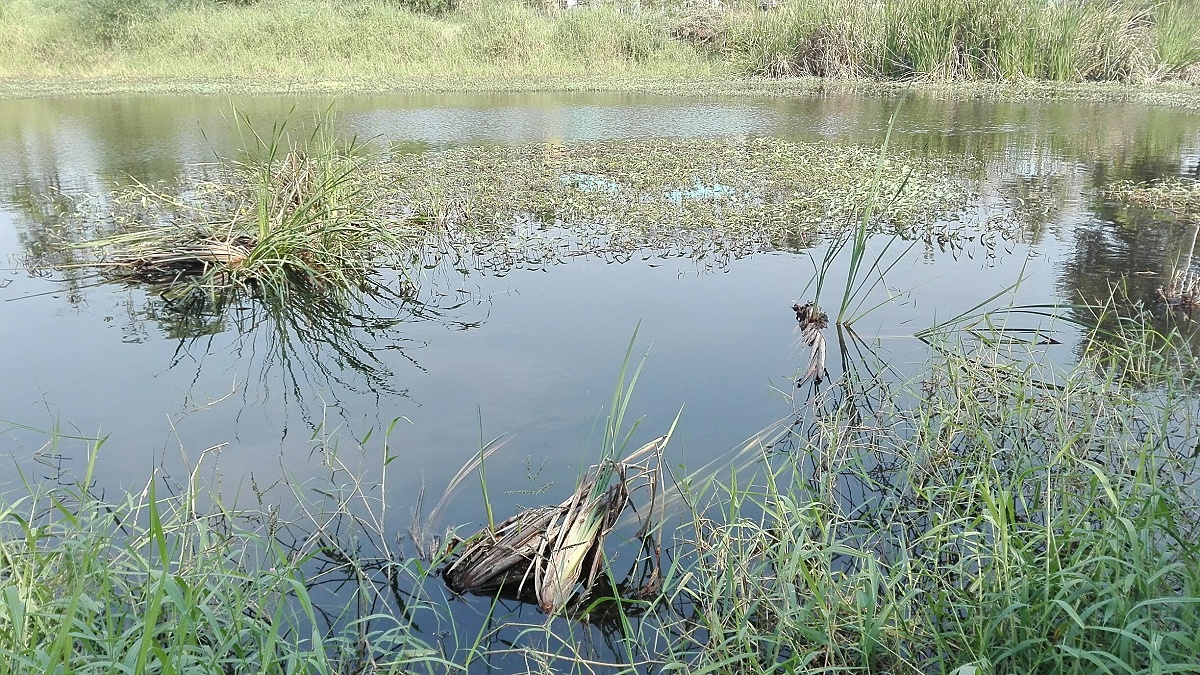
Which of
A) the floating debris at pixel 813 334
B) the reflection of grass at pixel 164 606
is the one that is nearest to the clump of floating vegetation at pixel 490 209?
the floating debris at pixel 813 334

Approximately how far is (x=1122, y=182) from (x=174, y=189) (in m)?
6.11

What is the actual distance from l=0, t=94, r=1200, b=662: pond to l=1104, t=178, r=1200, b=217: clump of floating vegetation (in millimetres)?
148

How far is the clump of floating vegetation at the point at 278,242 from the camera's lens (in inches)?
157

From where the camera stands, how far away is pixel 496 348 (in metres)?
3.39

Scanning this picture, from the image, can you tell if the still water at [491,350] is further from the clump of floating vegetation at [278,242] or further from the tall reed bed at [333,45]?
the tall reed bed at [333,45]

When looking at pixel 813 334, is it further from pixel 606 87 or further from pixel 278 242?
pixel 606 87

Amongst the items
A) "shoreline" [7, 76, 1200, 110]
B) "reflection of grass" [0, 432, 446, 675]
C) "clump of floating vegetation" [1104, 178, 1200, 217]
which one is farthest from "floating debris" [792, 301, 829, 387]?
"shoreline" [7, 76, 1200, 110]

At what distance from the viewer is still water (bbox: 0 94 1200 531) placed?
8.64 ft

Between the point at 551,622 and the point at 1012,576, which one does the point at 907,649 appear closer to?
the point at 1012,576

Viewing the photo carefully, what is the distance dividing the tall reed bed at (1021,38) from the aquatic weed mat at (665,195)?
532cm

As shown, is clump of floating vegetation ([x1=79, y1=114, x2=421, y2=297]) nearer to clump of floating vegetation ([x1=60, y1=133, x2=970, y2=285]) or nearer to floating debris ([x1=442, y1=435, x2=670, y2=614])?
clump of floating vegetation ([x1=60, y1=133, x2=970, y2=285])

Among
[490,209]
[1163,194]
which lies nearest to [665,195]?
[490,209]

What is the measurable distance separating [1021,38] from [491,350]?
10106mm

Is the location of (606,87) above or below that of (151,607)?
above
